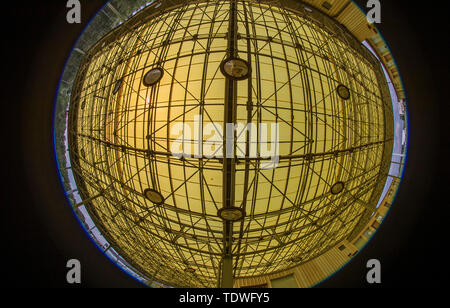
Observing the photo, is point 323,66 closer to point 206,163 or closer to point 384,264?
point 206,163

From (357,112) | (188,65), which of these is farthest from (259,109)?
(357,112)

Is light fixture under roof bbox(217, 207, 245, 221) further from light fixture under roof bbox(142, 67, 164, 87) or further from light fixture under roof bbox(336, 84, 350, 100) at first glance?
light fixture under roof bbox(336, 84, 350, 100)

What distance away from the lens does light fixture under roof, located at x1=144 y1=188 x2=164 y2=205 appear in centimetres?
757

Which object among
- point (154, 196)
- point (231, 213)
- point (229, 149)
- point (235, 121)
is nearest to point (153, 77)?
point (235, 121)

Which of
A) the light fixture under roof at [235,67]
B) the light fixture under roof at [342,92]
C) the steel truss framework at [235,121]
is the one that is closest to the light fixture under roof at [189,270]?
the steel truss framework at [235,121]

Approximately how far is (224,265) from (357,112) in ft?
32.8

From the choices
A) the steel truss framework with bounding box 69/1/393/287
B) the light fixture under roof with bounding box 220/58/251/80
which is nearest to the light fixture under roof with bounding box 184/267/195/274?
the steel truss framework with bounding box 69/1/393/287

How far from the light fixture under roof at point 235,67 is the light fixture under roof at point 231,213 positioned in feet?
16.5

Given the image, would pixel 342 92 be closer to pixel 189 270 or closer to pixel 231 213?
pixel 231 213

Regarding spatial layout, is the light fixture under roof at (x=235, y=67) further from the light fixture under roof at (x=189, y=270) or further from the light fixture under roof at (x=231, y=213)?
the light fixture under roof at (x=189, y=270)

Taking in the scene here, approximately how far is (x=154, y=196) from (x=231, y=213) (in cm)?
347

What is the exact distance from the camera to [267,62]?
733cm

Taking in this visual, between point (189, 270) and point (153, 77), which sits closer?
point (153, 77)

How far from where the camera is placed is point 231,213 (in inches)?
280
